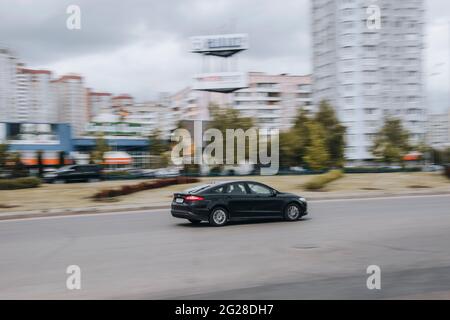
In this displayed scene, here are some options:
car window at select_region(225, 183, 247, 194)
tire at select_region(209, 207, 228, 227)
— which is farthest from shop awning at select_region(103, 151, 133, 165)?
tire at select_region(209, 207, 228, 227)

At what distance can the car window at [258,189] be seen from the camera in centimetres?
1603

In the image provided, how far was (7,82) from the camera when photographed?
146250 millimetres

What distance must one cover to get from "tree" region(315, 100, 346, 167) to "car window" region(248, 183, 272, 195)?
45.9 metres

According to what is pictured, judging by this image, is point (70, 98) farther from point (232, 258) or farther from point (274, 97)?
point (232, 258)

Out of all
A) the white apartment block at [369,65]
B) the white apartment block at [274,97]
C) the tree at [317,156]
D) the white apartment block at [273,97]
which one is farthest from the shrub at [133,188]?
the white apartment block at [274,97]

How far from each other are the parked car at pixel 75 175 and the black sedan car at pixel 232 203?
107 ft

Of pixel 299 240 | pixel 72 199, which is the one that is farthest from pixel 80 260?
pixel 72 199

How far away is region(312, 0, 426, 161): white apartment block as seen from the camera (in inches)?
4072

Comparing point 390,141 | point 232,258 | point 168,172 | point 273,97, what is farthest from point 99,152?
Result: point 273,97

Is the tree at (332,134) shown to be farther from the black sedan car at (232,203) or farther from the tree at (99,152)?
the black sedan car at (232,203)

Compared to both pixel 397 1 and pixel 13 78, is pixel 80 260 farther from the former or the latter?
pixel 13 78

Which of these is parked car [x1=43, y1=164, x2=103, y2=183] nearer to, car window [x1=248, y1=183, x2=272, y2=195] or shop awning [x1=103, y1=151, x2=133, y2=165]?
shop awning [x1=103, y1=151, x2=133, y2=165]

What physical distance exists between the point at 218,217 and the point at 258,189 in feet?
5.04

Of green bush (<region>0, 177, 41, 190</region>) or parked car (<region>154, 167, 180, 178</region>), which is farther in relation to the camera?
parked car (<region>154, 167, 180, 178</region>)
